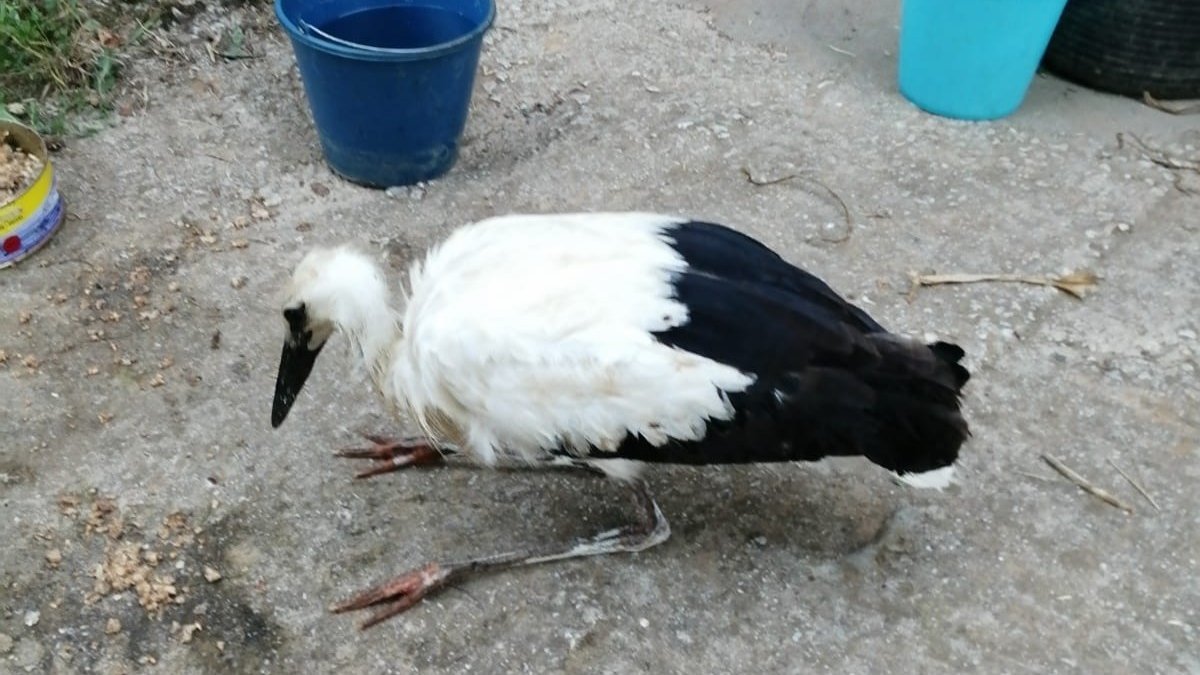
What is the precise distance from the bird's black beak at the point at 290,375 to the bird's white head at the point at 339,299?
0.20 ft

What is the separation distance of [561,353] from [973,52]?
2676mm

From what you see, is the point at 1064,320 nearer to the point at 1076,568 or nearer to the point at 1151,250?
the point at 1151,250

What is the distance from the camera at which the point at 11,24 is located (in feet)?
14.1

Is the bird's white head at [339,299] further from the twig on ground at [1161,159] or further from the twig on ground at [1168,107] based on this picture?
the twig on ground at [1168,107]

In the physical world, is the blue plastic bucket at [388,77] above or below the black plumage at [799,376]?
below

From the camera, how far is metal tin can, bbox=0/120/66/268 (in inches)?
140

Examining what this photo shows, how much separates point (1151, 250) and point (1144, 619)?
5.18 ft

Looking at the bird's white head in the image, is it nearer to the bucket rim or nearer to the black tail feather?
the bucket rim

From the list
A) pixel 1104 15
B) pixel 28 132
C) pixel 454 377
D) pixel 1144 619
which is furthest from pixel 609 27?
pixel 1144 619

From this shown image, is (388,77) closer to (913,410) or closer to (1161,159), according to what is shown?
(913,410)

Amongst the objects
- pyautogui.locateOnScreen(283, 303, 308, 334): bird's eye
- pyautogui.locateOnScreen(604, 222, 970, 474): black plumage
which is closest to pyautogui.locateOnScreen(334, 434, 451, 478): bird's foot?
pyautogui.locateOnScreen(283, 303, 308, 334): bird's eye

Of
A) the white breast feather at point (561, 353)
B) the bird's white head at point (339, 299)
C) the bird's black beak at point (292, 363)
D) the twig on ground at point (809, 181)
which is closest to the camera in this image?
the white breast feather at point (561, 353)

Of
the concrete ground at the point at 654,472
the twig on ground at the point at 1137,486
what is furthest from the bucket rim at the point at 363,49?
the twig on ground at the point at 1137,486

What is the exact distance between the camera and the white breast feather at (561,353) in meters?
2.36
